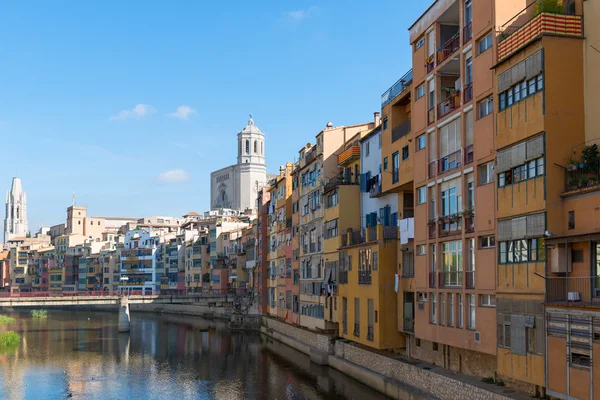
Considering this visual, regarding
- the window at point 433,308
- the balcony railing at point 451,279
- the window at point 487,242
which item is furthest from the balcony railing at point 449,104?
the window at point 433,308

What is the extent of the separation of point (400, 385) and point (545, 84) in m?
18.3

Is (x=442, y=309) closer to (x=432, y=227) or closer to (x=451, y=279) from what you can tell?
(x=451, y=279)

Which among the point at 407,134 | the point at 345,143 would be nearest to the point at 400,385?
the point at 407,134

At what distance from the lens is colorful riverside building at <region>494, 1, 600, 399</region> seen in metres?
25.0

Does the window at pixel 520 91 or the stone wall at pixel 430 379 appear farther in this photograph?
the stone wall at pixel 430 379

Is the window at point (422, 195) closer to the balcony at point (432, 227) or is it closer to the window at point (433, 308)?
the balcony at point (432, 227)

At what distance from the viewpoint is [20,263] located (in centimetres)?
18300

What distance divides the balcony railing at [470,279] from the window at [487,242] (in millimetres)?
1527

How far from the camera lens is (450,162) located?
34562mm

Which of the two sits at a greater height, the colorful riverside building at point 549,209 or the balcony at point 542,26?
the balcony at point 542,26

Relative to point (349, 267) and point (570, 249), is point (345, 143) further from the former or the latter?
point (570, 249)

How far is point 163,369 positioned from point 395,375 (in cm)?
2368

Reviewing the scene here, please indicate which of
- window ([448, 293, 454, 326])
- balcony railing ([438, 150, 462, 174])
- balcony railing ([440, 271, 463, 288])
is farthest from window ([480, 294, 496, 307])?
balcony railing ([438, 150, 462, 174])

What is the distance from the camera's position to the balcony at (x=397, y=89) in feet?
135
